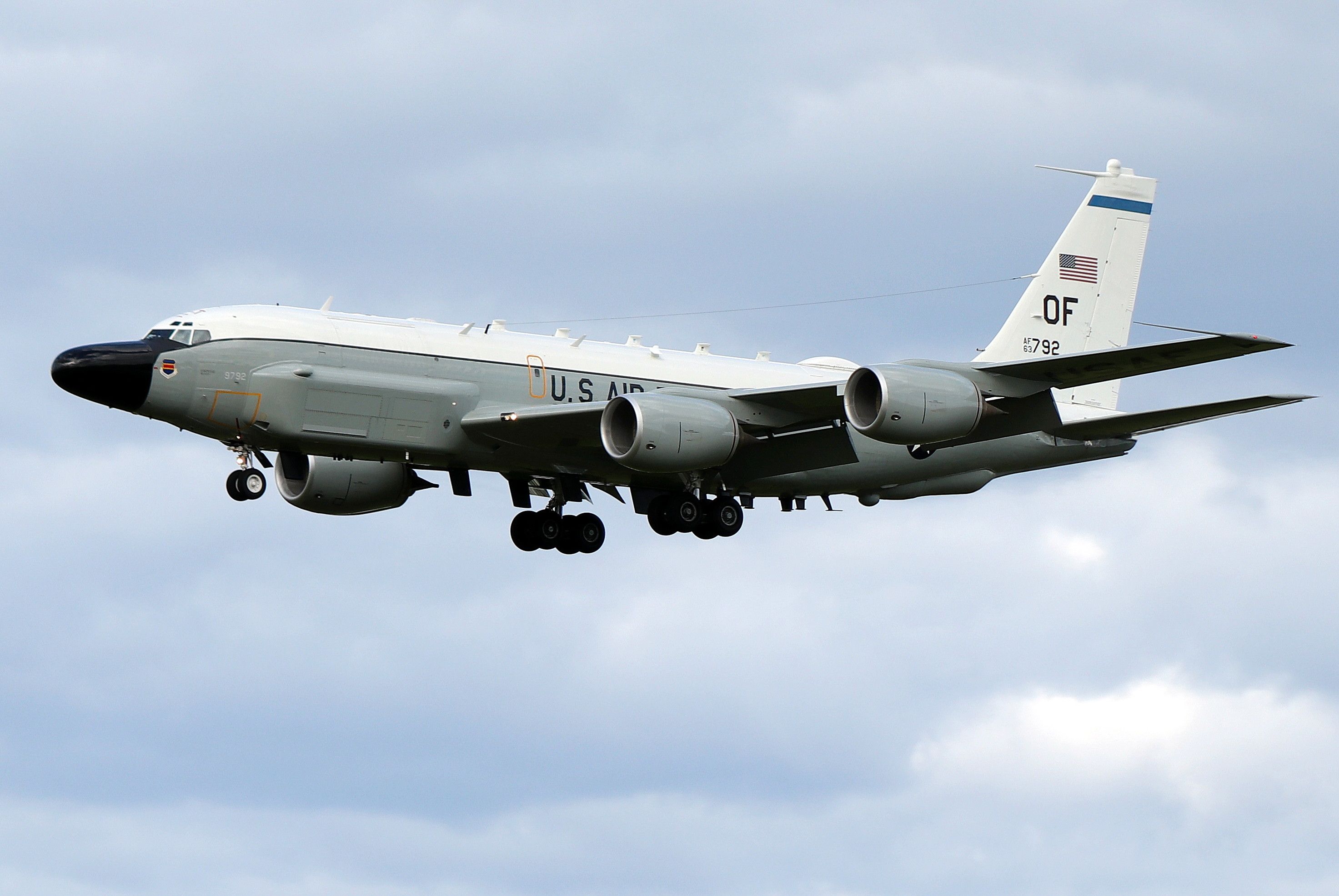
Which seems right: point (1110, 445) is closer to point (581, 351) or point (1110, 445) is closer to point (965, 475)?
point (965, 475)

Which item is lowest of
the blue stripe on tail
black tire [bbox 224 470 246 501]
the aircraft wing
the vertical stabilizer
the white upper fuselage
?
black tire [bbox 224 470 246 501]

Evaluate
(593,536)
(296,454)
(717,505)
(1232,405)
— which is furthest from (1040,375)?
(296,454)

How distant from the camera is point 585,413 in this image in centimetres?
4078

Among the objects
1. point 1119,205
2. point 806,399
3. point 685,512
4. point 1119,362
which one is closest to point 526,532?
point 685,512

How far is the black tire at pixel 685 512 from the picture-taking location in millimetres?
43906

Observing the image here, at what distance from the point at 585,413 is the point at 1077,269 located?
16.7 m

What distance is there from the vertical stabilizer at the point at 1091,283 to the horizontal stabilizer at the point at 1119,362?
9.95 meters

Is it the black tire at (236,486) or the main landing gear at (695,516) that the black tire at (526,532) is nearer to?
the main landing gear at (695,516)

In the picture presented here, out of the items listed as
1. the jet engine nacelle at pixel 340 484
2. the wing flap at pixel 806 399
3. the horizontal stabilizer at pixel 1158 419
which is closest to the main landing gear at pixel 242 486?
the jet engine nacelle at pixel 340 484

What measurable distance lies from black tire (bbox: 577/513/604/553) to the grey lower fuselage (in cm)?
156

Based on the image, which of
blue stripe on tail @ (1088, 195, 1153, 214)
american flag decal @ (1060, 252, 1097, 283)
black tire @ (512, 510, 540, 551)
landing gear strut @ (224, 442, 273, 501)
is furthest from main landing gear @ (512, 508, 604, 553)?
blue stripe on tail @ (1088, 195, 1153, 214)

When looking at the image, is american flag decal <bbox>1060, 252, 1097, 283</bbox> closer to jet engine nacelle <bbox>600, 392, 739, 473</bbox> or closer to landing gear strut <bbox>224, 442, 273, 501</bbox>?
jet engine nacelle <bbox>600, 392, 739, 473</bbox>

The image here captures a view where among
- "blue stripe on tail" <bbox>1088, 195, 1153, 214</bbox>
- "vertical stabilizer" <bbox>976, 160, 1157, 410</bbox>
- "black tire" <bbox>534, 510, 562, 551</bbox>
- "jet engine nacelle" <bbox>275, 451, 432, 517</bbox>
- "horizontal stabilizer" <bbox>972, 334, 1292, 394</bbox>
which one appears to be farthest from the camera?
"blue stripe on tail" <bbox>1088, 195, 1153, 214</bbox>

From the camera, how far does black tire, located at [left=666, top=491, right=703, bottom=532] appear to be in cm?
4391
